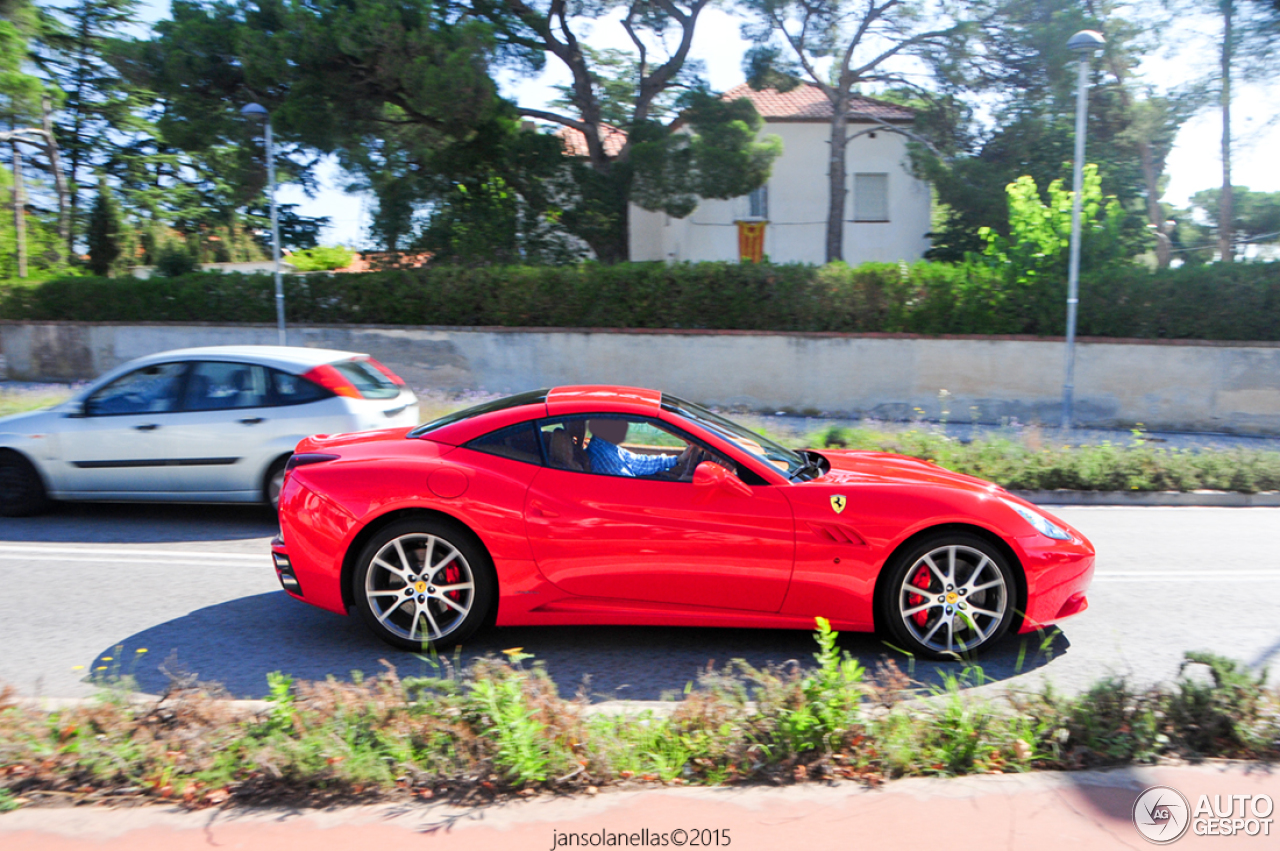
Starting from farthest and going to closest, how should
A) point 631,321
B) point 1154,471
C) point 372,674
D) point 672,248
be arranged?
Answer: point 672,248 → point 631,321 → point 1154,471 → point 372,674

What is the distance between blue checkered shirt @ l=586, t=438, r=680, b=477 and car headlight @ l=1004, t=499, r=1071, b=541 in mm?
1845

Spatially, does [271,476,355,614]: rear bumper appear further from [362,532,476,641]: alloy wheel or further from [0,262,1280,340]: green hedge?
[0,262,1280,340]: green hedge

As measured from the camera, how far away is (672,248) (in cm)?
2762

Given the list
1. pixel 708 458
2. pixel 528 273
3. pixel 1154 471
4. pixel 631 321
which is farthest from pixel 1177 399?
pixel 708 458

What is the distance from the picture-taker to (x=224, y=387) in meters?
7.77

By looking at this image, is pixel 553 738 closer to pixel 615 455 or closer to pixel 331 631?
pixel 615 455

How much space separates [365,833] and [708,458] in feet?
8.49

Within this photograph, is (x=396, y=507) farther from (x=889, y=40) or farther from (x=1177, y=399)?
(x=889, y=40)

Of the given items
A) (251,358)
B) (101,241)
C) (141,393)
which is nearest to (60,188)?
(101,241)

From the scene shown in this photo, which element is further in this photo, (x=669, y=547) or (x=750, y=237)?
(x=750, y=237)

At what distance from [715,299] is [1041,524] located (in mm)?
12977

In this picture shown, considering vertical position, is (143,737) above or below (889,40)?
below

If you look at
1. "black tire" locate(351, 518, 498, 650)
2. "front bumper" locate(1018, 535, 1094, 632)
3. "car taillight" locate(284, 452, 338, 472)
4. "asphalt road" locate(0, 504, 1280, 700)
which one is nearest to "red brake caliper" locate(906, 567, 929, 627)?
"asphalt road" locate(0, 504, 1280, 700)

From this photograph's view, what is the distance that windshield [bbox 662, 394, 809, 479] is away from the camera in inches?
202
